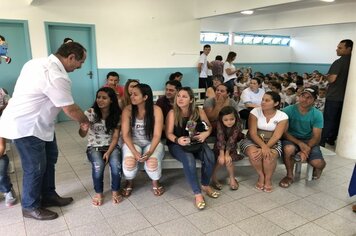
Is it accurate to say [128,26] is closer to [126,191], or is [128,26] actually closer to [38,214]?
[126,191]

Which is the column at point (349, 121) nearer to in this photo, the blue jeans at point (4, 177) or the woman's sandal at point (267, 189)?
the woman's sandal at point (267, 189)

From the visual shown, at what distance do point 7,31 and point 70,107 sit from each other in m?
4.17

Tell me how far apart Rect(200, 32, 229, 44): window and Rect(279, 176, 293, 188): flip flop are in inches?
308

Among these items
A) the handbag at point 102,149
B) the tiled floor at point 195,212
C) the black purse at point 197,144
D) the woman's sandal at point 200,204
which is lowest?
the tiled floor at point 195,212

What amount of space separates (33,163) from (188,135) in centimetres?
136

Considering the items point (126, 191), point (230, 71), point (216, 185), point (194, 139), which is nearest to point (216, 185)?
point (216, 185)

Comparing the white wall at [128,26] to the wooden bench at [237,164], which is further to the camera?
the white wall at [128,26]

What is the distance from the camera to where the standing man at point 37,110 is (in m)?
2.03

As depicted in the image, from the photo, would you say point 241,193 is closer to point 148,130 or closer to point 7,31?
point 148,130

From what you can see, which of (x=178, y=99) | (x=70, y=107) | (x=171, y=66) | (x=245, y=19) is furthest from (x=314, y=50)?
(x=70, y=107)

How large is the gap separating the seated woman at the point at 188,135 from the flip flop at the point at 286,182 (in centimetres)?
75

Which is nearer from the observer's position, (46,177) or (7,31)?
(46,177)

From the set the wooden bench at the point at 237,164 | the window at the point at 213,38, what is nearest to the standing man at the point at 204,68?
the window at the point at 213,38

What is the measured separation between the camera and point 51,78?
6.62 ft
